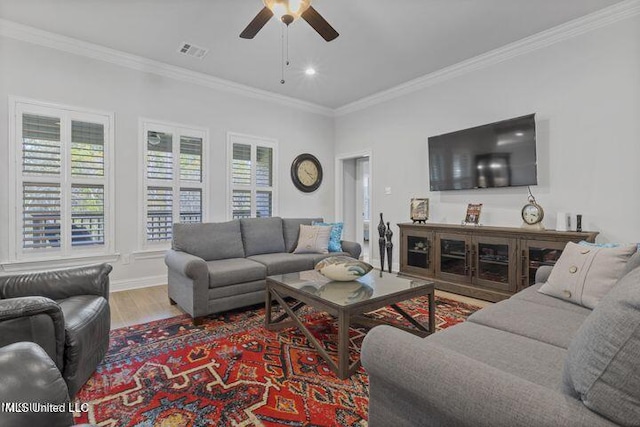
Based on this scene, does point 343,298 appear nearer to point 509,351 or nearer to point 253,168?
point 509,351

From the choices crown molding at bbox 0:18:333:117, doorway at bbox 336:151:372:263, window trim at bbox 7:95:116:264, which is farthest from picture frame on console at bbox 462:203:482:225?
window trim at bbox 7:95:116:264

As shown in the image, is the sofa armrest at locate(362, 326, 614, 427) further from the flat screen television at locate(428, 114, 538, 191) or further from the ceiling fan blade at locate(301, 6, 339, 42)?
the flat screen television at locate(428, 114, 538, 191)

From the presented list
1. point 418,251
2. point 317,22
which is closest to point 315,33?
point 317,22

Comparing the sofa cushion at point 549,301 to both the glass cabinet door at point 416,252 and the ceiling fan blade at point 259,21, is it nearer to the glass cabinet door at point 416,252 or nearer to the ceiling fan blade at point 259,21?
the glass cabinet door at point 416,252

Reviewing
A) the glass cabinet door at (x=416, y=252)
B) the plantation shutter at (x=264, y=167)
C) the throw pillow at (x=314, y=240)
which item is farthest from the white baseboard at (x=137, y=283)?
the glass cabinet door at (x=416, y=252)

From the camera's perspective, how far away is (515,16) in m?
3.12

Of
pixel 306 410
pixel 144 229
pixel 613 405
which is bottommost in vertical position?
pixel 306 410

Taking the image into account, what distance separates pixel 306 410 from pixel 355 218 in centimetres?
505

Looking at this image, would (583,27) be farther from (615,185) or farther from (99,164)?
(99,164)

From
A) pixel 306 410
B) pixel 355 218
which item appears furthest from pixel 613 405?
pixel 355 218

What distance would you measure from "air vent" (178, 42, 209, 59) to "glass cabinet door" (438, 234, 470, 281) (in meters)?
3.69

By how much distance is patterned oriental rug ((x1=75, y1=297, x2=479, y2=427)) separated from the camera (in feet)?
5.29

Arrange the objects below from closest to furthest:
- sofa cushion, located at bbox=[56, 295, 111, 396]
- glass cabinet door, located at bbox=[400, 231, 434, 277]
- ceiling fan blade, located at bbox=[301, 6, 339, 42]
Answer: sofa cushion, located at bbox=[56, 295, 111, 396], ceiling fan blade, located at bbox=[301, 6, 339, 42], glass cabinet door, located at bbox=[400, 231, 434, 277]

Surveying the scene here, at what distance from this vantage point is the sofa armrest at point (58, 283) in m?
1.99
